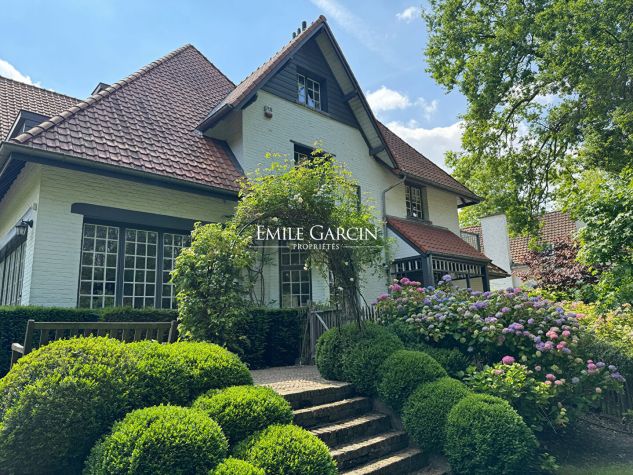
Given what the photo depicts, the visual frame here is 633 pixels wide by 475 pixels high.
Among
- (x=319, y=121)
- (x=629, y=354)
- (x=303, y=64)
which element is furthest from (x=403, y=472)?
(x=303, y=64)

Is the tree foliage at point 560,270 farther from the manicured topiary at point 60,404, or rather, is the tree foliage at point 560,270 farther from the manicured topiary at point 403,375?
the manicured topiary at point 60,404

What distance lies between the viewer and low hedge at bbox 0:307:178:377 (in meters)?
6.16

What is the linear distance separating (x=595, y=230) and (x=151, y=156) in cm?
934

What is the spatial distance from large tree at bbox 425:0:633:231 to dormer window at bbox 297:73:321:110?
651cm

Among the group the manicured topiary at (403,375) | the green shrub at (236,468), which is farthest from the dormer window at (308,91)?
the green shrub at (236,468)

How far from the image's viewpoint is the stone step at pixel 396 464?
14.8 ft

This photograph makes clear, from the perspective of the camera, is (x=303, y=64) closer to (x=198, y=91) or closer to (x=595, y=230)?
(x=198, y=91)

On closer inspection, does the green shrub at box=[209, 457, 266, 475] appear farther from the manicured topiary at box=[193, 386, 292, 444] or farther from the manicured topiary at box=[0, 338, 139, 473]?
the manicured topiary at box=[0, 338, 139, 473]

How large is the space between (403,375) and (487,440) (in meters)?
1.29

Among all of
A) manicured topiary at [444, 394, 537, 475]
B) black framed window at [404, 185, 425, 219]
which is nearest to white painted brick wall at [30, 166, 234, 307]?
manicured topiary at [444, 394, 537, 475]

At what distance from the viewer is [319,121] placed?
13.1 m

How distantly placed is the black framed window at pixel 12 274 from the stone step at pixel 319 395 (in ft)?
19.3

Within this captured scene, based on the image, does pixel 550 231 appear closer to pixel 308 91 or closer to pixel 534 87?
pixel 534 87

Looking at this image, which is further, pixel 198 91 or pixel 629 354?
pixel 198 91
